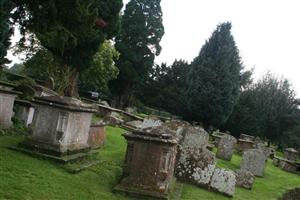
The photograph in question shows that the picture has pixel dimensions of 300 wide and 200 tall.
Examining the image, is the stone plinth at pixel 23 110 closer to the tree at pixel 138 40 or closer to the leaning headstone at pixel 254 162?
the leaning headstone at pixel 254 162

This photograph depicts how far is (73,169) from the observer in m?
8.51

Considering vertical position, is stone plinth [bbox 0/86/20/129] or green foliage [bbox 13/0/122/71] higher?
green foliage [bbox 13/0/122/71]

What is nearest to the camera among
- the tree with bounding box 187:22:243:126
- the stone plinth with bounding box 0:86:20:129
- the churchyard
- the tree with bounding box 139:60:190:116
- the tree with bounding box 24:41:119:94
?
the churchyard

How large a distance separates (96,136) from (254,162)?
25.1 feet

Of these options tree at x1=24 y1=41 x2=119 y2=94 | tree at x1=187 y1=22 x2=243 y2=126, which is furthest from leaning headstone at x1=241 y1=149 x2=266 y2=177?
tree at x1=187 y1=22 x2=243 y2=126

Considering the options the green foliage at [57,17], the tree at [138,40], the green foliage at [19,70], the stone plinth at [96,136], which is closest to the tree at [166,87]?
the tree at [138,40]

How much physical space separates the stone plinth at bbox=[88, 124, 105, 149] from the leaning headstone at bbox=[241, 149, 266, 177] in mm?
6774

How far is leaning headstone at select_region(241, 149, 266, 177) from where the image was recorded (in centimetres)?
1689

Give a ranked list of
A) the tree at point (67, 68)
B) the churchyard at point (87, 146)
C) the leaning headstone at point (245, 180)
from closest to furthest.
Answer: the churchyard at point (87, 146) < the leaning headstone at point (245, 180) < the tree at point (67, 68)

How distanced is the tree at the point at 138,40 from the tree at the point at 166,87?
8360 mm

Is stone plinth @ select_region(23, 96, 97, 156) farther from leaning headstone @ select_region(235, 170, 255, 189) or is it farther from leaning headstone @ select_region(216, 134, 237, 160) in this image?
leaning headstone @ select_region(216, 134, 237, 160)

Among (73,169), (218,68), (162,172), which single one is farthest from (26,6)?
(218,68)

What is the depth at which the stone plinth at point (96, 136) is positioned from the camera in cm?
1197

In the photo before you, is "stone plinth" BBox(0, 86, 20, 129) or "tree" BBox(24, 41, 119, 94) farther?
"tree" BBox(24, 41, 119, 94)
